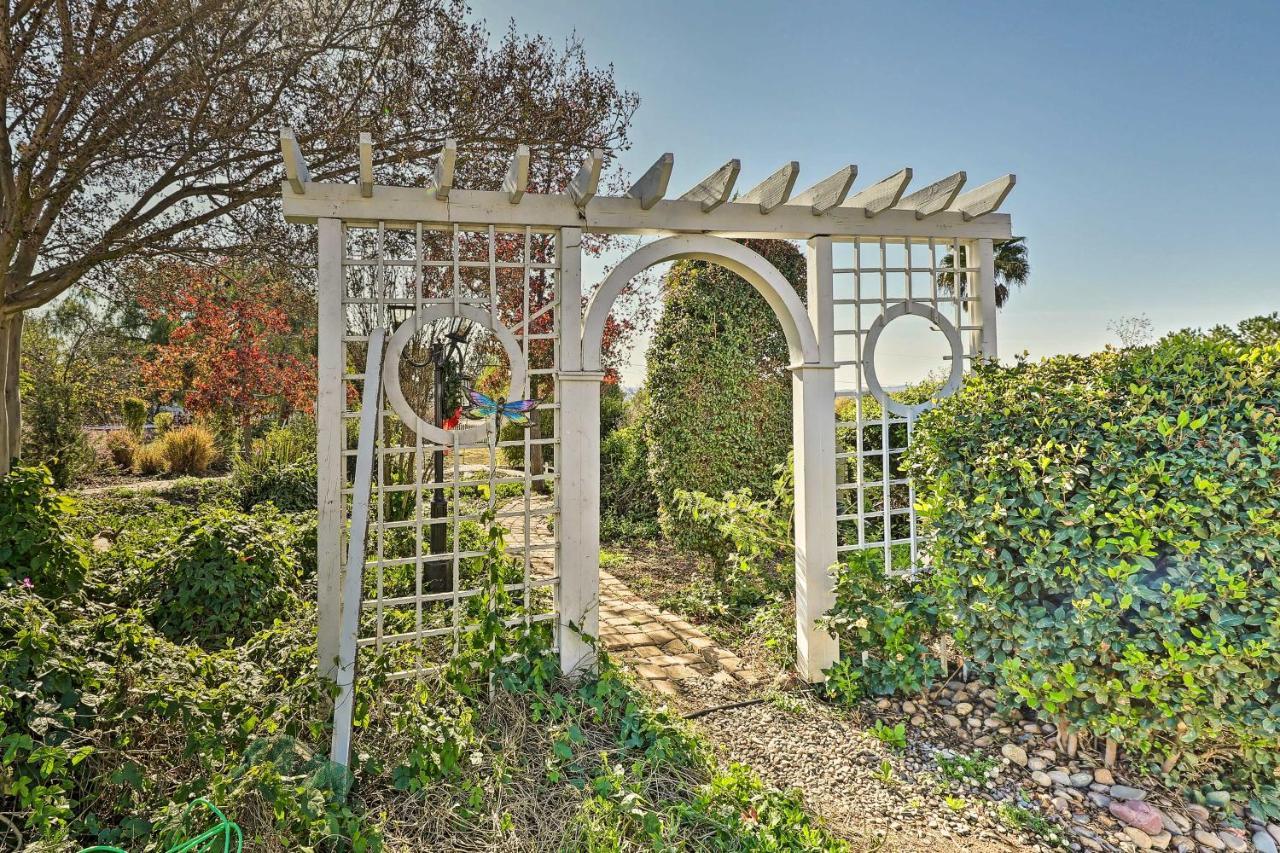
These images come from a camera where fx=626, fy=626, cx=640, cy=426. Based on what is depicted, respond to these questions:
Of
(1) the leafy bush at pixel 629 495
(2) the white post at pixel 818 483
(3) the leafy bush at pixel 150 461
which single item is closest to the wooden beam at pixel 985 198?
(2) the white post at pixel 818 483

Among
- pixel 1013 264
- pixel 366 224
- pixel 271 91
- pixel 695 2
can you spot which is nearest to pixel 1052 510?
pixel 366 224

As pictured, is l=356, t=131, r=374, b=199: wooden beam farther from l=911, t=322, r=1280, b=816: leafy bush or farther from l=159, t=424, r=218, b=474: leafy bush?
l=159, t=424, r=218, b=474: leafy bush

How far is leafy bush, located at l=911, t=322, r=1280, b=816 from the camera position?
2.04 meters

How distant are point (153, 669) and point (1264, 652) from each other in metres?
3.65

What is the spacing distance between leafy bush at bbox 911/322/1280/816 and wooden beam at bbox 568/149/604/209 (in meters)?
1.98

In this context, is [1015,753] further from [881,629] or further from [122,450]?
[122,450]

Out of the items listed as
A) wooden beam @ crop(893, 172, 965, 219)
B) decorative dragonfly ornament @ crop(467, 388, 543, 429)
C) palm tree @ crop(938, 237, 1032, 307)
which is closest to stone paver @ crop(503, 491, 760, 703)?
decorative dragonfly ornament @ crop(467, 388, 543, 429)

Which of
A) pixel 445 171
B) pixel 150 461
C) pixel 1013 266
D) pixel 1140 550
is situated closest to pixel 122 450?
pixel 150 461

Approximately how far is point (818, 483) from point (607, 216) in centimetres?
172

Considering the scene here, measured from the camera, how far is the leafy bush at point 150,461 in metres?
9.40

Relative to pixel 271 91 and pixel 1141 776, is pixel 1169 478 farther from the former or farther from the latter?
pixel 271 91

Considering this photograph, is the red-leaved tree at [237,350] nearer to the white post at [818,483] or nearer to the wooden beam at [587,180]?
the wooden beam at [587,180]

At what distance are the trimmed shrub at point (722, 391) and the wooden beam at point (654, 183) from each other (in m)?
2.70

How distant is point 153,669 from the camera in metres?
2.16
